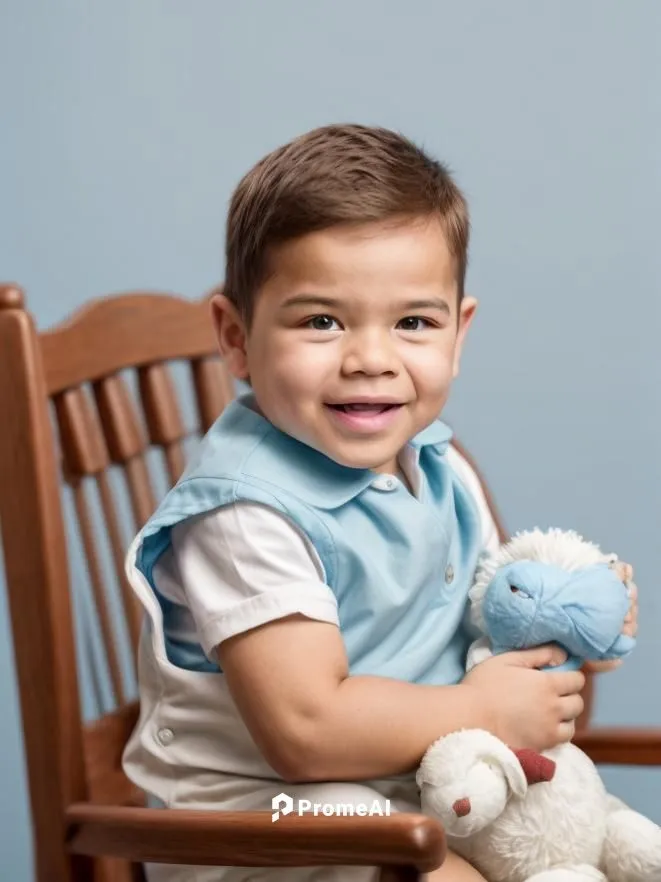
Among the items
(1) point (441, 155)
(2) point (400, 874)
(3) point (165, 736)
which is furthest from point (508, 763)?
(1) point (441, 155)

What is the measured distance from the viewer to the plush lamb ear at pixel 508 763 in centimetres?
88

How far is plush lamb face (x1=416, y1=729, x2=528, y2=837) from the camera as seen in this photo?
0.86 m

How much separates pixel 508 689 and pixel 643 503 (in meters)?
0.83

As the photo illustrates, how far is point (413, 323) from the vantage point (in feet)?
3.15

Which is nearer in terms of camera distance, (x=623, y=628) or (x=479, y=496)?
(x=623, y=628)

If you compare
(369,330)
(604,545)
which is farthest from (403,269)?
(604,545)

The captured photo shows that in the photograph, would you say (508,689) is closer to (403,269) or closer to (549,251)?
(403,269)

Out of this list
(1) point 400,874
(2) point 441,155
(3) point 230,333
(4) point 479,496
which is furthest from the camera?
(2) point 441,155

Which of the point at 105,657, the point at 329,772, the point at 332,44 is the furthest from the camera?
the point at 332,44

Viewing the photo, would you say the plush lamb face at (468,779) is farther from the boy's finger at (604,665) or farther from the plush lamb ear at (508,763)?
the boy's finger at (604,665)

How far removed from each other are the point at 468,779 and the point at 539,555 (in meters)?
0.20

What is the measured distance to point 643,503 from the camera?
1.72 m

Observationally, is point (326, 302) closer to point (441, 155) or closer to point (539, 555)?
point (539, 555)

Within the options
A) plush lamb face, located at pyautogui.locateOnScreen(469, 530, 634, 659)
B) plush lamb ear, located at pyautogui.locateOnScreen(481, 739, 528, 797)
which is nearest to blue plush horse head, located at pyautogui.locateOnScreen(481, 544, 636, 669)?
plush lamb face, located at pyautogui.locateOnScreen(469, 530, 634, 659)
